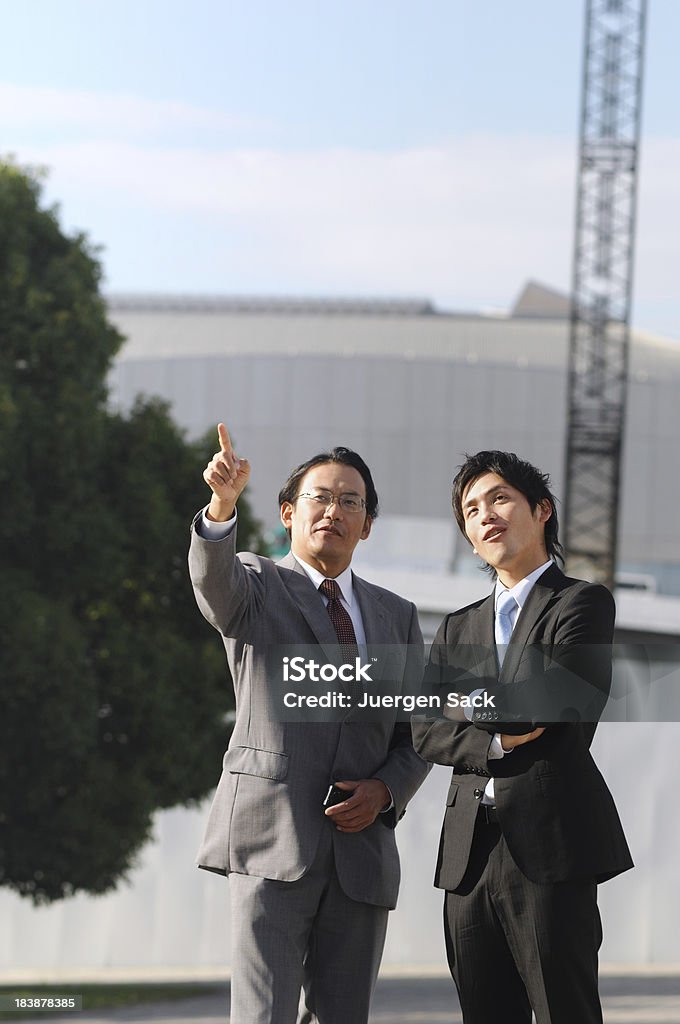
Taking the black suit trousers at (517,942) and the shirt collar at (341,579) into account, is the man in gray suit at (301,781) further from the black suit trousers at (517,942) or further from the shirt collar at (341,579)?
the black suit trousers at (517,942)

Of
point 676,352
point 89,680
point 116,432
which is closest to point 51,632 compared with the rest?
point 89,680

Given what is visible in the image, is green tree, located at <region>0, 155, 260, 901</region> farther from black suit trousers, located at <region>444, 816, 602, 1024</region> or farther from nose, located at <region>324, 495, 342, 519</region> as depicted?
black suit trousers, located at <region>444, 816, 602, 1024</region>

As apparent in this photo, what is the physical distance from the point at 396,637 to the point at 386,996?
6213mm

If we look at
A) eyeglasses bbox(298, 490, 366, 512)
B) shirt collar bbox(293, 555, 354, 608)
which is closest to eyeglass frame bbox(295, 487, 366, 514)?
eyeglasses bbox(298, 490, 366, 512)

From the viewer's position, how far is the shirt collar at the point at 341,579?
2.94 metres

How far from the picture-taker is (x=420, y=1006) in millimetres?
8109

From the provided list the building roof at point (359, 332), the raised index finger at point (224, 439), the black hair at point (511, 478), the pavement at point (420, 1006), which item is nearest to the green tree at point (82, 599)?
the pavement at point (420, 1006)

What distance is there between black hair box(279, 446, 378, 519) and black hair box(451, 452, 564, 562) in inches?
9.9

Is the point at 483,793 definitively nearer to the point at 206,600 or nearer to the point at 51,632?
the point at 206,600

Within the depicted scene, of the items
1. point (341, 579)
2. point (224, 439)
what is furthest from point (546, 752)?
point (224, 439)

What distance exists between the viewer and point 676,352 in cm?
3847

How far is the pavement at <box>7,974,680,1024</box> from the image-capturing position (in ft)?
24.9

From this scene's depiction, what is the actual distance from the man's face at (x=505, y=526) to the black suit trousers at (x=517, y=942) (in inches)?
21.4

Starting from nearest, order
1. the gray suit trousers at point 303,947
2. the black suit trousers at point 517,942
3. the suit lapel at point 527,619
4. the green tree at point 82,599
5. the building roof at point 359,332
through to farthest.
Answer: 1. the black suit trousers at point 517,942
2. the suit lapel at point 527,619
3. the gray suit trousers at point 303,947
4. the green tree at point 82,599
5. the building roof at point 359,332
